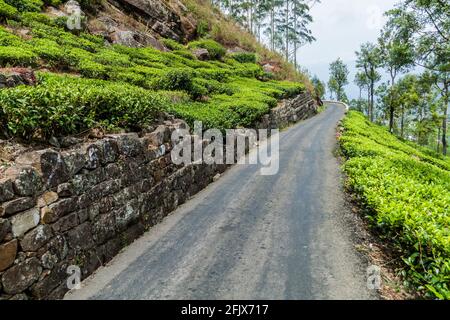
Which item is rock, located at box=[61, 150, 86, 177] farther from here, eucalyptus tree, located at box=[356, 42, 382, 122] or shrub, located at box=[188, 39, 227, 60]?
eucalyptus tree, located at box=[356, 42, 382, 122]

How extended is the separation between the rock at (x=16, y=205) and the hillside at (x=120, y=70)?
1613 mm

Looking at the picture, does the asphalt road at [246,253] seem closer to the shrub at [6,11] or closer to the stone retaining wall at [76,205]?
the stone retaining wall at [76,205]

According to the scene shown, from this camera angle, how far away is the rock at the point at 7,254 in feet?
14.5

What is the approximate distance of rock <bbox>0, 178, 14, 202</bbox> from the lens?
179 inches

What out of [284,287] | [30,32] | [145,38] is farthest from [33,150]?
[145,38]

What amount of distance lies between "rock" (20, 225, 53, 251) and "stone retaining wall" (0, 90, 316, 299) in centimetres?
1

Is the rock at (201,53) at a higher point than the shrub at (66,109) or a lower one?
higher

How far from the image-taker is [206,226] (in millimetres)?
8141

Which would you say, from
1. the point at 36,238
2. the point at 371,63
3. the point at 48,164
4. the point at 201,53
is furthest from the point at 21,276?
the point at 371,63

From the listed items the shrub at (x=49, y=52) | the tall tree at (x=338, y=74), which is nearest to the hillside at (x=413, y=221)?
the shrub at (x=49, y=52)

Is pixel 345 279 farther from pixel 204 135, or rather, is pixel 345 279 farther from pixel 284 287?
pixel 204 135

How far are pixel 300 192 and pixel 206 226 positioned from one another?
397cm

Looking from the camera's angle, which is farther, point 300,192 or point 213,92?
point 213,92

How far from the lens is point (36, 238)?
4980mm
